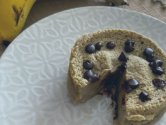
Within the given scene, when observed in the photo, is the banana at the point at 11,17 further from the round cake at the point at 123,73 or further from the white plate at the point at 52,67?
the round cake at the point at 123,73

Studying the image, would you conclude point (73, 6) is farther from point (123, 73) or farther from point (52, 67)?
point (123, 73)

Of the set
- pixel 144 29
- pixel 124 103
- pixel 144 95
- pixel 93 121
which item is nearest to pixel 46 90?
pixel 93 121

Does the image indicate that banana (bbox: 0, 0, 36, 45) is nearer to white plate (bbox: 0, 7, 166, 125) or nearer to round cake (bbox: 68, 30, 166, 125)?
white plate (bbox: 0, 7, 166, 125)

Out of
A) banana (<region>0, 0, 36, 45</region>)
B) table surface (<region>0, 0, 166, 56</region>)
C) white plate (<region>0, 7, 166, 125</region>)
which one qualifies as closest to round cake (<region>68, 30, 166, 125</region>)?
white plate (<region>0, 7, 166, 125</region>)

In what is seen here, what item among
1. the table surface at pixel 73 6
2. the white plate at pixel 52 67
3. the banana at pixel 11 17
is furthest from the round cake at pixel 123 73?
the table surface at pixel 73 6

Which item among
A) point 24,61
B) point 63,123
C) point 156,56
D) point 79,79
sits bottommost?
point 63,123

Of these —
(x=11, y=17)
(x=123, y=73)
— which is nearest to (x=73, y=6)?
(x=11, y=17)

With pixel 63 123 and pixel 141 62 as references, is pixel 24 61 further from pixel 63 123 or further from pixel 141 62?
pixel 141 62

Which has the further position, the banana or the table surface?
the table surface
